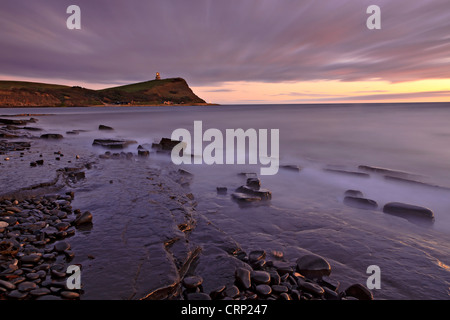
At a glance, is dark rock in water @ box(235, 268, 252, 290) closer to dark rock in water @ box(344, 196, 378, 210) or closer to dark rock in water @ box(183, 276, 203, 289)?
dark rock in water @ box(183, 276, 203, 289)

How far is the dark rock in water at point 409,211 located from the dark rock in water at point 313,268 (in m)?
4.20

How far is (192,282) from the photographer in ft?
12.2

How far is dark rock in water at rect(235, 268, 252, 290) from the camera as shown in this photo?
3740 millimetres

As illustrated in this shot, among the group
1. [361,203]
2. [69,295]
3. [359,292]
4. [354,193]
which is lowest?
[359,292]

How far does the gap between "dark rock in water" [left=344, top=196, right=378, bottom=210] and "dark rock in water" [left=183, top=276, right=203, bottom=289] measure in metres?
5.95

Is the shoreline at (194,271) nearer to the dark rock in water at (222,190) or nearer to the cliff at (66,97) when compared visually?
the dark rock in water at (222,190)

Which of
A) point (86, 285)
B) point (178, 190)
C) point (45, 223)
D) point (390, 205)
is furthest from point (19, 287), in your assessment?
point (390, 205)

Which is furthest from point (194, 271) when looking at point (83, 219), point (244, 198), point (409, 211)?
point (409, 211)

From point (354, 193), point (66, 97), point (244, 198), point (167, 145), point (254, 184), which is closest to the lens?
point (244, 198)

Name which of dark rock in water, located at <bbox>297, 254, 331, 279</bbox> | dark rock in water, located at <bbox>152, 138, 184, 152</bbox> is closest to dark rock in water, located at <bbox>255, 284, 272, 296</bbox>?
dark rock in water, located at <bbox>297, 254, 331, 279</bbox>

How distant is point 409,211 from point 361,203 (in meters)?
1.24

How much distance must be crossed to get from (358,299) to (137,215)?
15.9 ft

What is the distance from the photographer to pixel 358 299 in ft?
12.0

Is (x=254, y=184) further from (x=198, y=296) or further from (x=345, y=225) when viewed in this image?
(x=198, y=296)
